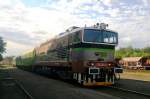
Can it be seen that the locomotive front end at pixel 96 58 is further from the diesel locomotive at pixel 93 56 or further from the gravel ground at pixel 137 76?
the gravel ground at pixel 137 76

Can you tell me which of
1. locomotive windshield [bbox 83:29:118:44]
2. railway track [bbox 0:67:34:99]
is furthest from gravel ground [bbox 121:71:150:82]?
railway track [bbox 0:67:34:99]

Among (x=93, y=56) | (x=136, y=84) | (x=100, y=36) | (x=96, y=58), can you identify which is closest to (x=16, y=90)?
(x=93, y=56)

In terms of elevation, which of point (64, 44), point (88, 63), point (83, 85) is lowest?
point (83, 85)

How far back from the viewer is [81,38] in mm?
19703

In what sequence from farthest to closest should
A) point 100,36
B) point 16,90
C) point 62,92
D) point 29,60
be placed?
point 29,60 → point 100,36 → point 16,90 → point 62,92

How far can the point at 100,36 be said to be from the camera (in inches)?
802

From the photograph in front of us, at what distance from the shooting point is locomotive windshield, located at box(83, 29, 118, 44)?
1988 cm

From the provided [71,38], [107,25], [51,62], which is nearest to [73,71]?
[71,38]

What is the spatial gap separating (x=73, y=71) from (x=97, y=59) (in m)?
1.92

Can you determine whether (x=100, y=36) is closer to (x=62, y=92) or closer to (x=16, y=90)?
(x=62, y=92)

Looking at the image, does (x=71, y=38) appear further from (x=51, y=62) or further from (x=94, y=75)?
(x=51, y=62)

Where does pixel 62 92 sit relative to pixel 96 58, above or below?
below

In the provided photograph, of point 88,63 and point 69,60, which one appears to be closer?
point 88,63

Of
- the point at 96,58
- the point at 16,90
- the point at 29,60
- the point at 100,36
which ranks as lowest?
the point at 16,90
